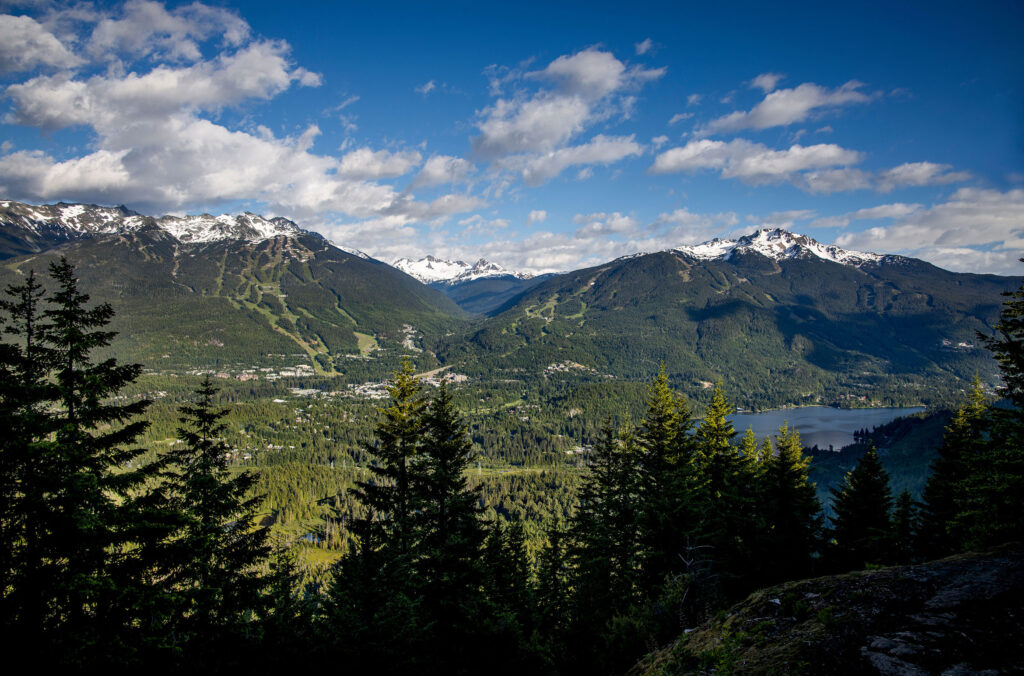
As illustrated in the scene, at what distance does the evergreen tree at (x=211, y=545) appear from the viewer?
52.2 feet

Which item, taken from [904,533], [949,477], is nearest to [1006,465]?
[904,533]

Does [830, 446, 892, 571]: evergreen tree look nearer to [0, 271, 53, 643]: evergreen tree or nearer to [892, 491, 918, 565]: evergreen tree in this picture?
[892, 491, 918, 565]: evergreen tree

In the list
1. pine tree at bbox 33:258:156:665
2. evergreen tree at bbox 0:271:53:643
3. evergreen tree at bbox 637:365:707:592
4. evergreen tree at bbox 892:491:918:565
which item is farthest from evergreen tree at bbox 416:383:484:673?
evergreen tree at bbox 892:491:918:565

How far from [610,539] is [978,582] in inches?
736

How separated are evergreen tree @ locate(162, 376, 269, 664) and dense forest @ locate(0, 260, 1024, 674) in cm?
9

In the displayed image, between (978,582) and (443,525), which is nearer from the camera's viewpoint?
(978,582)

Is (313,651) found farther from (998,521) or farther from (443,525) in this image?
(998,521)

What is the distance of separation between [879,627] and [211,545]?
19.5m

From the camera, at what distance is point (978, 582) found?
10273 millimetres

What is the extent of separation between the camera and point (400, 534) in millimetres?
19250

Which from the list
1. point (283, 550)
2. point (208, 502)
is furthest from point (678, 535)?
point (208, 502)

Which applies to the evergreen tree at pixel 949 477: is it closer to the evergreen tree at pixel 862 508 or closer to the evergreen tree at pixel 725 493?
the evergreen tree at pixel 862 508

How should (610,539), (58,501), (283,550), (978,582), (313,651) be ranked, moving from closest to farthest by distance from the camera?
1. (978,582)
2. (58,501)
3. (313,651)
4. (283,550)
5. (610,539)

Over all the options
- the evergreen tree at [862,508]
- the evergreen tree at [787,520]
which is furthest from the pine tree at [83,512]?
the evergreen tree at [862,508]
